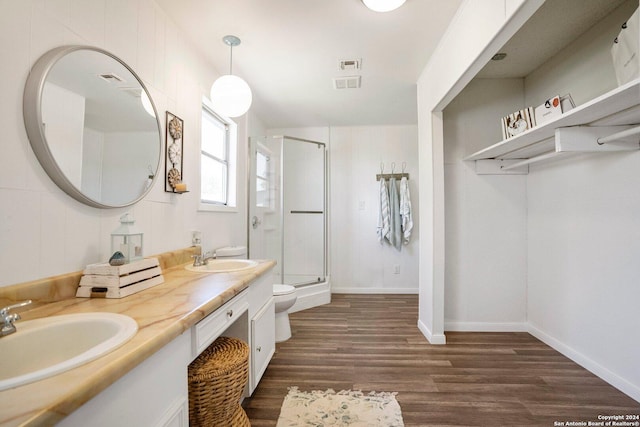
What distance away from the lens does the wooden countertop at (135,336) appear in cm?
50

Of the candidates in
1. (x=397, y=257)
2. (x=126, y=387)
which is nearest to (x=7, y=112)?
(x=126, y=387)

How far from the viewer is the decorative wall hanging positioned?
179 centimetres

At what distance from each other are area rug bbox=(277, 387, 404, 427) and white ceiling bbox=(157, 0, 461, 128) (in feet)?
7.79

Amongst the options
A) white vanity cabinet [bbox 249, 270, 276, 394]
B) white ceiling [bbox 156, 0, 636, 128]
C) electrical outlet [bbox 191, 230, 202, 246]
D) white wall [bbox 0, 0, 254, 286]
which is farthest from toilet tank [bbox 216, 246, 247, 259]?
white ceiling [bbox 156, 0, 636, 128]

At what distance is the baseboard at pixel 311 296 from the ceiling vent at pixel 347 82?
2.29 metres

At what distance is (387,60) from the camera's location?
7.82ft

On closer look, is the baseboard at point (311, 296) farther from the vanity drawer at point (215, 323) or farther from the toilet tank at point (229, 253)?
the vanity drawer at point (215, 323)

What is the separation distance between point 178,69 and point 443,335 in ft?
9.61

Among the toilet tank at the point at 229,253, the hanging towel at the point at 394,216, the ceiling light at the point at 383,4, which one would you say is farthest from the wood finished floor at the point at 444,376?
the ceiling light at the point at 383,4

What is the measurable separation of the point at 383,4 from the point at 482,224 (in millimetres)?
2054

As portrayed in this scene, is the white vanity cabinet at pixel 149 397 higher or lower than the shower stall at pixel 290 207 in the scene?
lower

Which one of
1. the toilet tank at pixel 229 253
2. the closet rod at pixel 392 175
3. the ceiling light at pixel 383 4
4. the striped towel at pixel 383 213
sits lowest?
the toilet tank at pixel 229 253

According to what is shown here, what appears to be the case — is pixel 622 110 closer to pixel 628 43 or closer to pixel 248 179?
pixel 628 43

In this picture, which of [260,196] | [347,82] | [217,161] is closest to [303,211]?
[260,196]
